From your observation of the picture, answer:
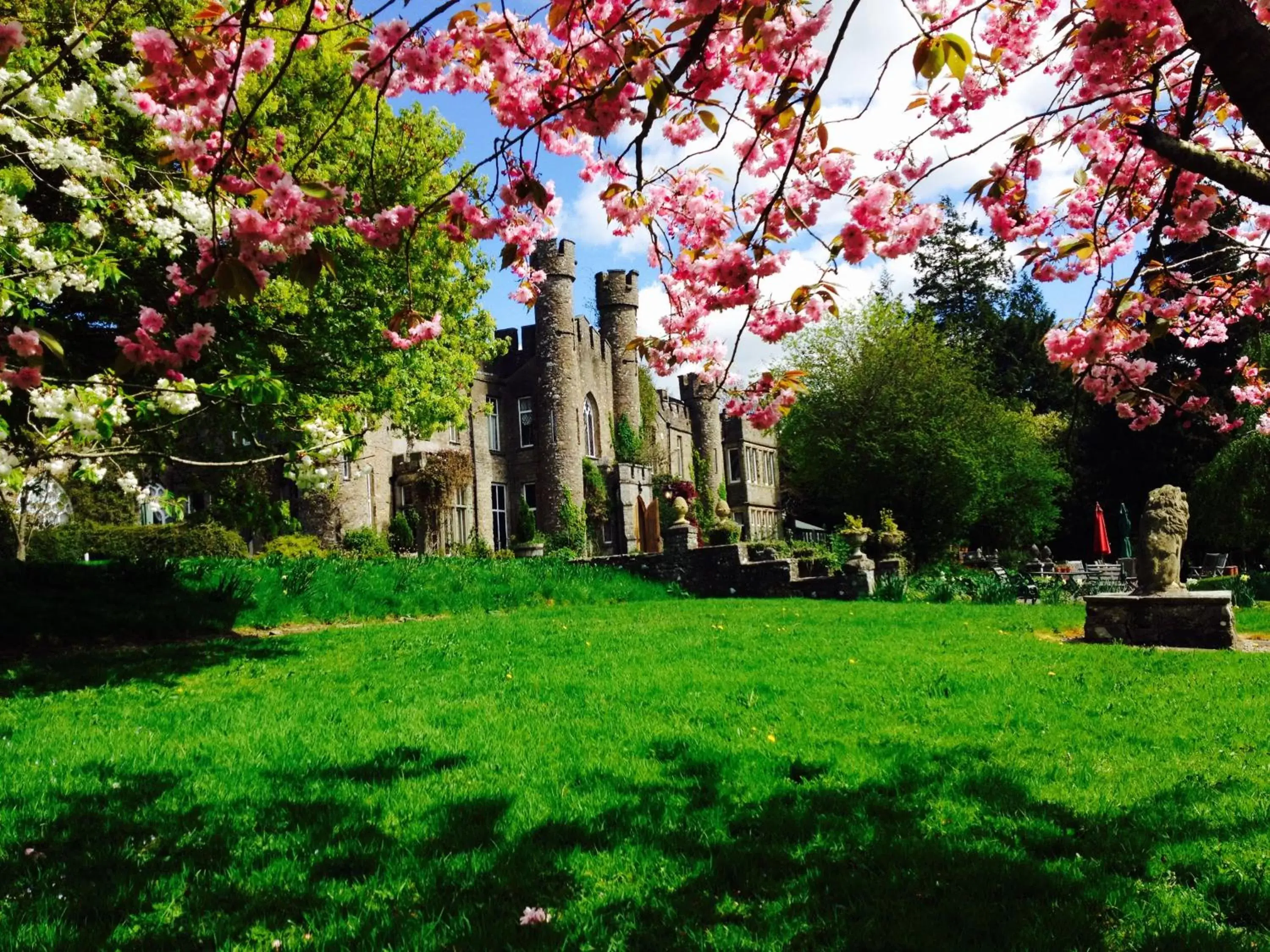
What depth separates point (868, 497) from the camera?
28031 mm

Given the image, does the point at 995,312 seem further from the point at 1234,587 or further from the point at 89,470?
the point at 89,470

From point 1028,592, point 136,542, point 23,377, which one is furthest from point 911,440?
point 23,377

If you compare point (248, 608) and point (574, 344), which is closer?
point (248, 608)

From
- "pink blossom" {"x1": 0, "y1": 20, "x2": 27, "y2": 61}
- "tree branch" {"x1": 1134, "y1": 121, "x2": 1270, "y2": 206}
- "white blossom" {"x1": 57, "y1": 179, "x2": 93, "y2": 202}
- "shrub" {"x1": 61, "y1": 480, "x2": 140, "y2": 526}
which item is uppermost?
"white blossom" {"x1": 57, "y1": 179, "x2": 93, "y2": 202}

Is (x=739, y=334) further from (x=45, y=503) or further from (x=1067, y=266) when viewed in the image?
(x=45, y=503)

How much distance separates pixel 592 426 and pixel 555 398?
10.1ft

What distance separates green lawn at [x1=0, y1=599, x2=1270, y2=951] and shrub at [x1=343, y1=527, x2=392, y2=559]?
49.8 ft

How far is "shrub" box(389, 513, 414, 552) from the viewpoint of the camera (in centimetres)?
2494

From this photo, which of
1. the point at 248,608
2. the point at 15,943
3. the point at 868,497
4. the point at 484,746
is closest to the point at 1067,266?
the point at 484,746

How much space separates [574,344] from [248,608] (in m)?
21.2

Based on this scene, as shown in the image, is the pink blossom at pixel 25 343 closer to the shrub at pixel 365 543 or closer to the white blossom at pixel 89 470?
the white blossom at pixel 89 470

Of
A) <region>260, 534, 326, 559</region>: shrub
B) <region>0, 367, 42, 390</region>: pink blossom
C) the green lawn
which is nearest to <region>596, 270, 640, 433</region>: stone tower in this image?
<region>260, 534, 326, 559</region>: shrub

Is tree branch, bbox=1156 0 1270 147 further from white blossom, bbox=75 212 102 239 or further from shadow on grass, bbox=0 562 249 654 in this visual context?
shadow on grass, bbox=0 562 249 654

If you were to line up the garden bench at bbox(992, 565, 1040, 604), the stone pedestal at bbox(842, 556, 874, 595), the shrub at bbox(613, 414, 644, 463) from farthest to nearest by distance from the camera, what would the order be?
1. the shrub at bbox(613, 414, 644, 463)
2. the stone pedestal at bbox(842, 556, 874, 595)
3. the garden bench at bbox(992, 565, 1040, 604)
